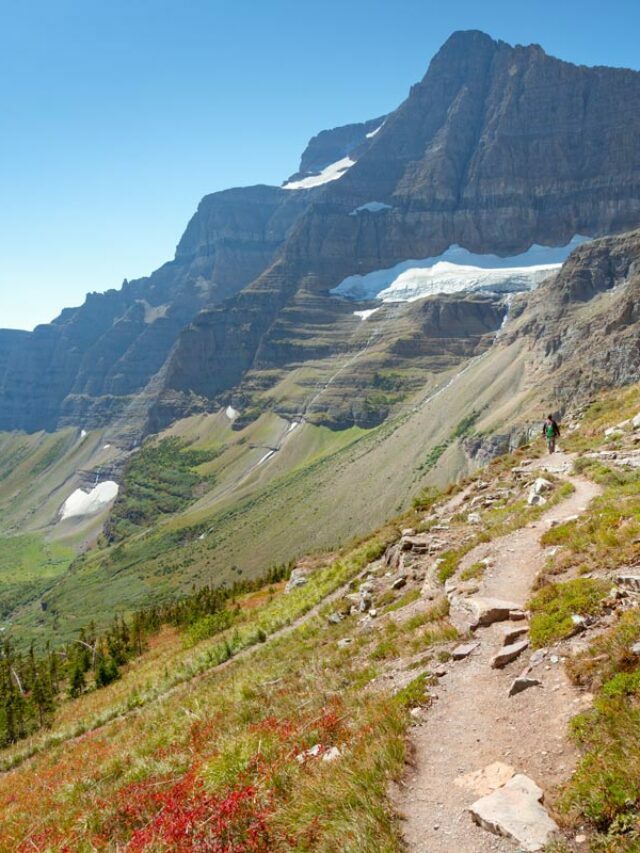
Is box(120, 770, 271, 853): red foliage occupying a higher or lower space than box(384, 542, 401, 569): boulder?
higher

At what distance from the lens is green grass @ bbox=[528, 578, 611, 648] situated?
1041cm

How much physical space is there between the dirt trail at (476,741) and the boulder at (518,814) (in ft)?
0.41

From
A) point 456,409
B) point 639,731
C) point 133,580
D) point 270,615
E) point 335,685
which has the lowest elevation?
point 133,580

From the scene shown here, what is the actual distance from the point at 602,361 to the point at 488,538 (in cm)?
13473

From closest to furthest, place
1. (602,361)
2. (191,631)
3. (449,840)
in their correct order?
(449,840) < (191,631) < (602,361)

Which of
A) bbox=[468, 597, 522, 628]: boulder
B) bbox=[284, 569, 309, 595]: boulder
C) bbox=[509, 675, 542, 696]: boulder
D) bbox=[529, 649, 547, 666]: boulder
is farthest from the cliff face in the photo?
bbox=[509, 675, 542, 696]: boulder

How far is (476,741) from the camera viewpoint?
873cm

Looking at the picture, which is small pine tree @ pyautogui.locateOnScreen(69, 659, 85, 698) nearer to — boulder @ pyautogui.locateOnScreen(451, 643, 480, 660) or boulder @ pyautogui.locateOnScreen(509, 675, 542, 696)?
boulder @ pyautogui.locateOnScreen(451, 643, 480, 660)

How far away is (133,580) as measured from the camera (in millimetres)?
198250

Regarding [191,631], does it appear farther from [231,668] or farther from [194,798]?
[194,798]

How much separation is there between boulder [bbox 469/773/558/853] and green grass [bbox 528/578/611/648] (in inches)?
140

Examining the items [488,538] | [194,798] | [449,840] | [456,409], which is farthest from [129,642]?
[456,409]

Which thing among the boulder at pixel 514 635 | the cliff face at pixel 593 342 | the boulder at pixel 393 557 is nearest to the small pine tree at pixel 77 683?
the boulder at pixel 393 557

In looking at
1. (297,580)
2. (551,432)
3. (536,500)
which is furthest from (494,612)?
(297,580)
